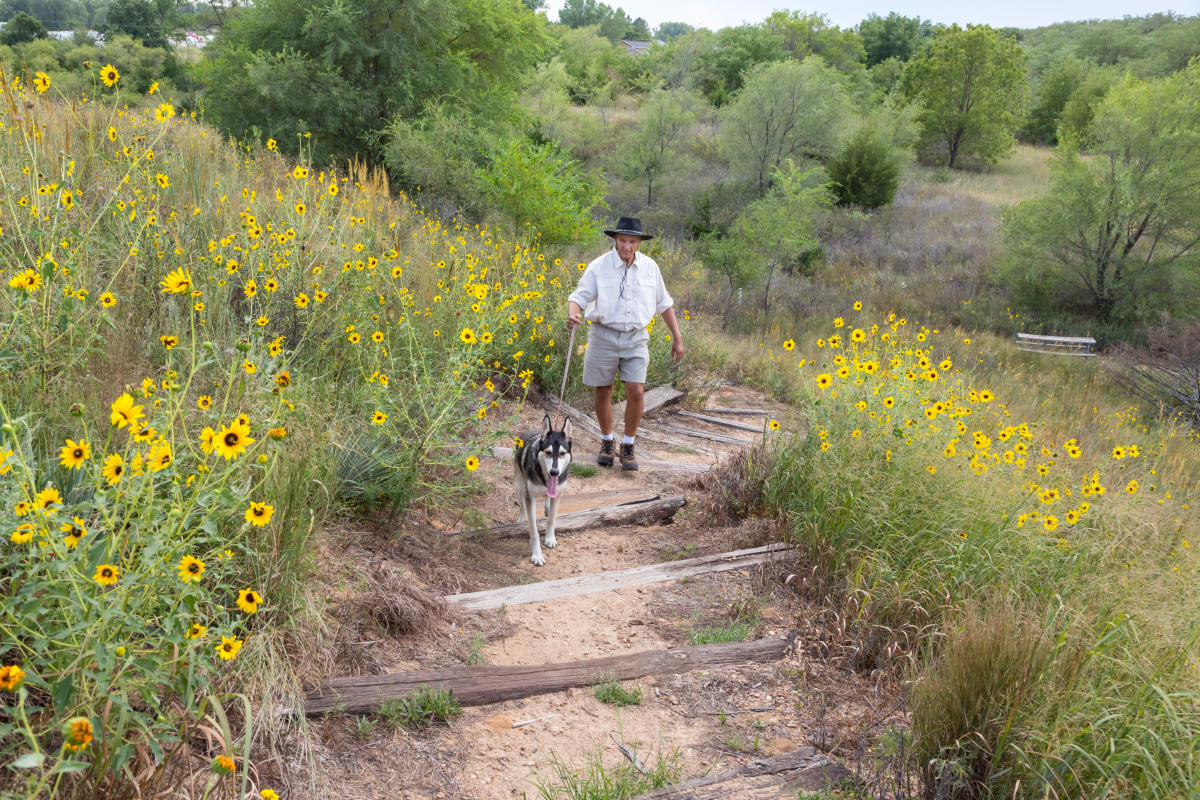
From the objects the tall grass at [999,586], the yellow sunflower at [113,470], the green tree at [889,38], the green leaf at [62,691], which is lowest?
the tall grass at [999,586]

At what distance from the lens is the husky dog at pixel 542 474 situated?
4.77 metres

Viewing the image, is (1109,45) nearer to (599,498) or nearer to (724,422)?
(724,422)

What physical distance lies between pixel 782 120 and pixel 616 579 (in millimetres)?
25597

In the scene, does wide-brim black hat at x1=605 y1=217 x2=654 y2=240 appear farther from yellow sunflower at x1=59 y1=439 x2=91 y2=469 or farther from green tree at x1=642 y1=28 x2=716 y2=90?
green tree at x1=642 y1=28 x2=716 y2=90

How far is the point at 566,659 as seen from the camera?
3.79m

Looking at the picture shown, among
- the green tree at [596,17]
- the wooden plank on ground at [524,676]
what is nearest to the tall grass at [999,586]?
the wooden plank on ground at [524,676]

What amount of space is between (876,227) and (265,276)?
24429mm

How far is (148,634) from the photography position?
2.09 m

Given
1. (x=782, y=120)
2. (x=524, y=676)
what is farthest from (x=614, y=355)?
(x=782, y=120)

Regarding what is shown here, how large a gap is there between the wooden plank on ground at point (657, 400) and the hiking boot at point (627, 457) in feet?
4.55

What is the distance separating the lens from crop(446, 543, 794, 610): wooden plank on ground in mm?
4191

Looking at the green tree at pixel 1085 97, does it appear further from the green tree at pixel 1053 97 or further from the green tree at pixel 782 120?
the green tree at pixel 782 120

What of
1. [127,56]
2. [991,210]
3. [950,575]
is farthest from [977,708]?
[127,56]

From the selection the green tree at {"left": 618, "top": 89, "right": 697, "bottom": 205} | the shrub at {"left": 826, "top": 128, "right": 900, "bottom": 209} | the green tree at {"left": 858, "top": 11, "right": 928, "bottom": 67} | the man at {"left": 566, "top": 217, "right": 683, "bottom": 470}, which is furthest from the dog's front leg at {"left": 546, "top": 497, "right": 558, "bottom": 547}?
the green tree at {"left": 858, "top": 11, "right": 928, "bottom": 67}
